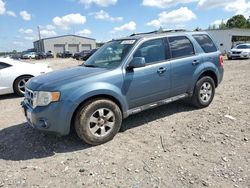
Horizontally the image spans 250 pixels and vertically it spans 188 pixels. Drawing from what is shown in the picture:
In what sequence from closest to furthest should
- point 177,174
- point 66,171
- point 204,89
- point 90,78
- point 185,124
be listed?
1. point 177,174
2. point 66,171
3. point 90,78
4. point 185,124
5. point 204,89

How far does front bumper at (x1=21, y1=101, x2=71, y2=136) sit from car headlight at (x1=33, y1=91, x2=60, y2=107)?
7 centimetres

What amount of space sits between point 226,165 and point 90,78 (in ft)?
7.86

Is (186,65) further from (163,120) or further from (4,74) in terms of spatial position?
(4,74)

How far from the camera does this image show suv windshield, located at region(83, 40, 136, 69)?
15.2 ft

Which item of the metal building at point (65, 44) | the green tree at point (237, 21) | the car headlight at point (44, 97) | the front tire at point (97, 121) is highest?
the green tree at point (237, 21)

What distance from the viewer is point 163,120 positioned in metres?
5.24

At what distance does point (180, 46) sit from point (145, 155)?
2643 mm

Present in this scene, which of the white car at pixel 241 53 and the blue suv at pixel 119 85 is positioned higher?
the white car at pixel 241 53

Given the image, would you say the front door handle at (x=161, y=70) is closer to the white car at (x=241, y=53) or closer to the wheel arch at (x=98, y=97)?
the wheel arch at (x=98, y=97)

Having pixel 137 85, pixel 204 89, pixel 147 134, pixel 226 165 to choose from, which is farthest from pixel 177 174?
pixel 204 89

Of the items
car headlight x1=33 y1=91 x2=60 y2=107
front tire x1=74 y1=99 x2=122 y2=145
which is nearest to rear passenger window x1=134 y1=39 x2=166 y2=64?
front tire x1=74 y1=99 x2=122 y2=145

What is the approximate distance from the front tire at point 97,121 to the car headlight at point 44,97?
44cm

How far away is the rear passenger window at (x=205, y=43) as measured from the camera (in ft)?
19.0

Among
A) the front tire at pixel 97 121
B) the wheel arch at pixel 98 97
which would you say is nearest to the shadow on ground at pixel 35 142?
the front tire at pixel 97 121
